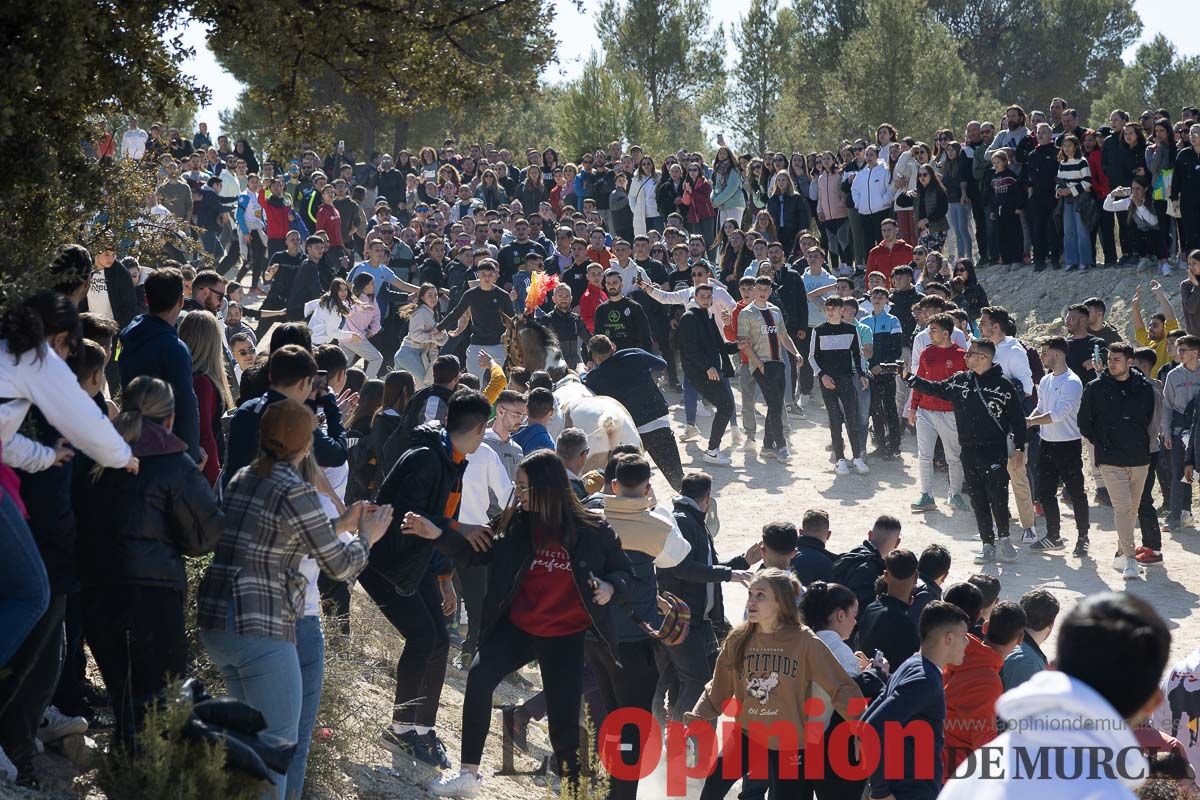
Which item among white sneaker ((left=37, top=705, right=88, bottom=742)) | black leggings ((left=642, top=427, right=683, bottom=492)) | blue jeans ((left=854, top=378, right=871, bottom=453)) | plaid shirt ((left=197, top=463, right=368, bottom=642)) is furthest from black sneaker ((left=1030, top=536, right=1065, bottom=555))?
white sneaker ((left=37, top=705, right=88, bottom=742))

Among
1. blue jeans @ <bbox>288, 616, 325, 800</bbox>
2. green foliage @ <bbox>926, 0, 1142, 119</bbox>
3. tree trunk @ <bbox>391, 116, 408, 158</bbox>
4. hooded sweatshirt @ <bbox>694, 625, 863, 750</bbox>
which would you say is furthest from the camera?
green foliage @ <bbox>926, 0, 1142, 119</bbox>

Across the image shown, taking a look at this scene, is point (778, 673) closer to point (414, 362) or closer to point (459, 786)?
point (459, 786)

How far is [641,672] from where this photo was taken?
706cm

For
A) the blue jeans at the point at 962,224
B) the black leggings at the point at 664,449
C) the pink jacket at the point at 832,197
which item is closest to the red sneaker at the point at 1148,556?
the black leggings at the point at 664,449

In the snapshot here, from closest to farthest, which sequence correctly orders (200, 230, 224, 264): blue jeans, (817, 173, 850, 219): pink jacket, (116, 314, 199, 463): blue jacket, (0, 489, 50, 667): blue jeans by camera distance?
(0, 489, 50, 667): blue jeans, (116, 314, 199, 463): blue jacket, (817, 173, 850, 219): pink jacket, (200, 230, 224, 264): blue jeans

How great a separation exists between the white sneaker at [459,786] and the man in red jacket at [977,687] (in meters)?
2.22

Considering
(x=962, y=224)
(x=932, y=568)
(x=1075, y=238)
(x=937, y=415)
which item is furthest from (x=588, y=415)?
(x=962, y=224)

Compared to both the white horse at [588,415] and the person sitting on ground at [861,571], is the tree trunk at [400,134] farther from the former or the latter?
the person sitting on ground at [861,571]

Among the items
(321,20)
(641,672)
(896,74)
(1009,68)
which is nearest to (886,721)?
(641,672)

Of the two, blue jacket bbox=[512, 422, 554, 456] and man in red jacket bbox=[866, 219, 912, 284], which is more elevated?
man in red jacket bbox=[866, 219, 912, 284]

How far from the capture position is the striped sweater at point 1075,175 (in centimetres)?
1834

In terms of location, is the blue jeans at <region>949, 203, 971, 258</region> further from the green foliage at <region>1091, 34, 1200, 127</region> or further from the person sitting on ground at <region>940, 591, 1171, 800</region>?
the green foliage at <region>1091, 34, 1200, 127</region>

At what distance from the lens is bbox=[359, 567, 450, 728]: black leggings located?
6.84 metres

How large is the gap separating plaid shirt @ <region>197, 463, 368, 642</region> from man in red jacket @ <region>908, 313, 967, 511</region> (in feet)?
29.7
